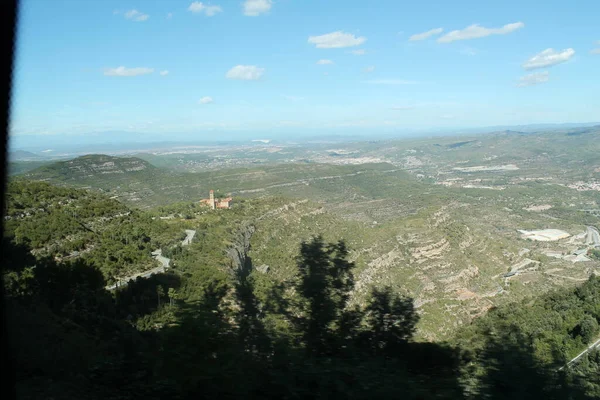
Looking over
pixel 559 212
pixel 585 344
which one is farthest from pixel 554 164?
pixel 585 344

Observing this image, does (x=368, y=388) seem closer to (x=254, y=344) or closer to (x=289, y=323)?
(x=254, y=344)

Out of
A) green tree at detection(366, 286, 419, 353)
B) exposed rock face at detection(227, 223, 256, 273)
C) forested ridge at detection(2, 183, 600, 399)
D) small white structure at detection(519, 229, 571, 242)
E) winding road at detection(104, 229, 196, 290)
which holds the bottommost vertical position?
small white structure at detection(519, 229, 571, 242)

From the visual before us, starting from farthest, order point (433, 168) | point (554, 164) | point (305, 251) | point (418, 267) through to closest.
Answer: point (433, 168)
point (554, 164)
point (418, 267)
point (305, 251)

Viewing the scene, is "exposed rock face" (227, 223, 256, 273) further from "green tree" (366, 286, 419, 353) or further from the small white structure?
the small white structure

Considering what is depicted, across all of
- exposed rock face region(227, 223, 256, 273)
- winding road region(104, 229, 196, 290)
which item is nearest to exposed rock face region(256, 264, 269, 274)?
exposed rock face region(227, 223, 256, 273)

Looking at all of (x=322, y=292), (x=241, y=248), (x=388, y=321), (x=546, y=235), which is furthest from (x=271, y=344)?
(x=546, y=235)
